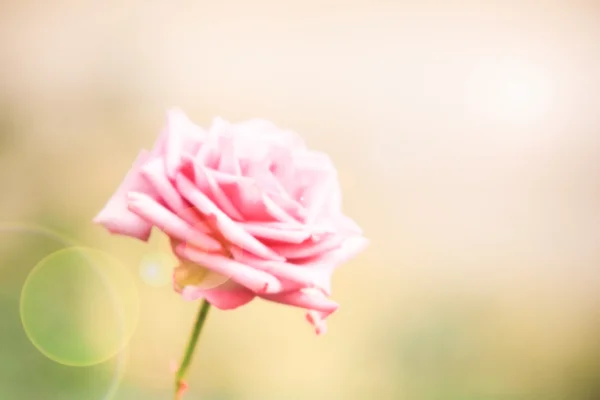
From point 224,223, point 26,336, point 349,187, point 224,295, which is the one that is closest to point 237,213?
point 224,223

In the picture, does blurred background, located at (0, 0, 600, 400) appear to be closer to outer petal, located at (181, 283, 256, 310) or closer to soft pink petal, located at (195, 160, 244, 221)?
outer petal, located at (181, 283, 256, 310)

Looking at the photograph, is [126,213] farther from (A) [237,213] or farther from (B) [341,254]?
(B) [341,254]

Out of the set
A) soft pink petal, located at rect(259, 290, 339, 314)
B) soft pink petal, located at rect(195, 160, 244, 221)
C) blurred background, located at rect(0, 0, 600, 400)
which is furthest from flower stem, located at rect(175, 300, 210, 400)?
soft pink petal, located at rect(195, 160, 244, 221)

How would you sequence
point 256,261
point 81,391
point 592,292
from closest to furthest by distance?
point 256,261 → point 81,391 → point 592,292

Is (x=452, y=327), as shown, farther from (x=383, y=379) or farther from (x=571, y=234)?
(x=571, y=234)

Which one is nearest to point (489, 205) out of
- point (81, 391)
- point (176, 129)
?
point (176, 129)
